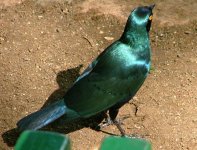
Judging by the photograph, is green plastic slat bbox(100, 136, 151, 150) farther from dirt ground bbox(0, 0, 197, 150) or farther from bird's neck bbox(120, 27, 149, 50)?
dirt ground bbox(0, 0, 197, 150)

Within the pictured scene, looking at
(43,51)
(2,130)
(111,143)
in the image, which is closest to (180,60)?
(43,51)

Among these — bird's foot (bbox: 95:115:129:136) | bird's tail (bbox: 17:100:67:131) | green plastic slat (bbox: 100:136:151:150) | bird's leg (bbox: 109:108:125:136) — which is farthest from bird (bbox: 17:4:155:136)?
green plastic slat (bbox: 100:136:151:150)

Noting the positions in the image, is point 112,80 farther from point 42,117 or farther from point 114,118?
point 42,117

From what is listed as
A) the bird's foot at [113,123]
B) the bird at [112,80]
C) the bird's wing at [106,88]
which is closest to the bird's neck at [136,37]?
the bird at [112,80]

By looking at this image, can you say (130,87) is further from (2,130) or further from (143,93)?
(2,130)

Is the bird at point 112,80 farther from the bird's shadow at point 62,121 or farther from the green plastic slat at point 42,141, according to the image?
the green plastic slat at point 42,141
